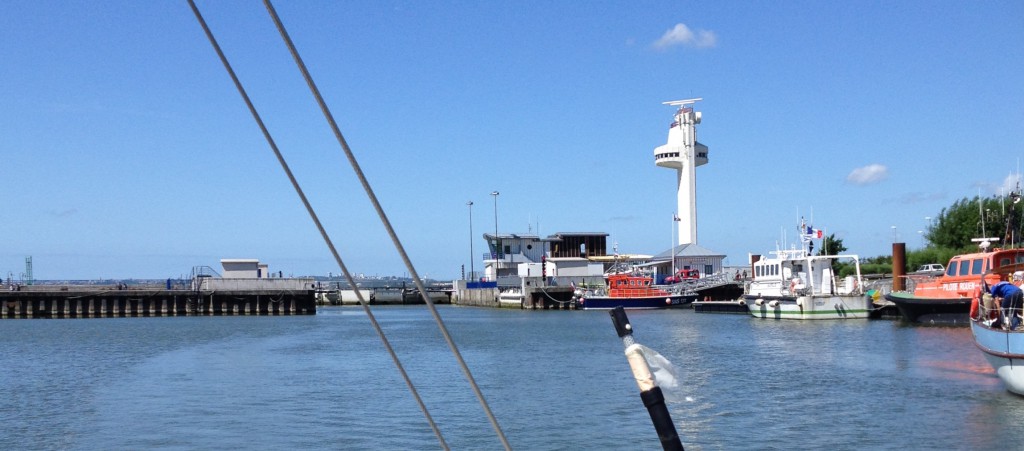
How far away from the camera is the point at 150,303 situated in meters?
78.4

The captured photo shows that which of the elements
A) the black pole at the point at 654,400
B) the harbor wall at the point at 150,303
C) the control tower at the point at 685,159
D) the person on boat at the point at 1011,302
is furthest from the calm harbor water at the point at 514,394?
the control tower at the point at 685,159

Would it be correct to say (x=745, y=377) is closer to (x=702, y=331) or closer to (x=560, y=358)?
(x=560, y=358)

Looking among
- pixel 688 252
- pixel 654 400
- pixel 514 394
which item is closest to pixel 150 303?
pixel 688 252

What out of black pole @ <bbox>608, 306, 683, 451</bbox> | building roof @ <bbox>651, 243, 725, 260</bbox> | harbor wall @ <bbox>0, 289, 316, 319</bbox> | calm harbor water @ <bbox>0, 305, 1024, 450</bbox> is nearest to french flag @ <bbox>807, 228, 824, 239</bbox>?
calm harbor water @ <bbox>0, 305, 1024, 450</bbox>

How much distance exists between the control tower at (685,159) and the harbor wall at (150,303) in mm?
35496

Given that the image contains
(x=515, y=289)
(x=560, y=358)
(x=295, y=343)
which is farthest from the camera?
(x=515, y=289)

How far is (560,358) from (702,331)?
55.0 feet

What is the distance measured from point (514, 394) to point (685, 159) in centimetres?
7002

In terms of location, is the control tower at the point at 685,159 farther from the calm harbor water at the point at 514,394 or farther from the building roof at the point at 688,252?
the calm harbor water at the point at 514,394

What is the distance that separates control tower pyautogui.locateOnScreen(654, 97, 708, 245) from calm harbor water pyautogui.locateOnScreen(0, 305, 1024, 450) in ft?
148

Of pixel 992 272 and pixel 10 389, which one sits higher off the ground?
pixel 992 272

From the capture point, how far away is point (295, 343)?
150 feet

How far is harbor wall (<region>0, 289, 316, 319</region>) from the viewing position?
76438mm

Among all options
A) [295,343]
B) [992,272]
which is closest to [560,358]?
[295,343]
